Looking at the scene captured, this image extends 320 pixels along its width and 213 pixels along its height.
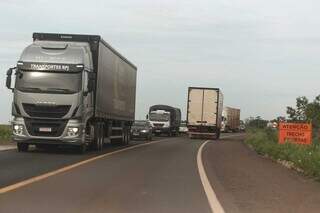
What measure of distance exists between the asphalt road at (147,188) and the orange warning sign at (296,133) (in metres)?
7.54

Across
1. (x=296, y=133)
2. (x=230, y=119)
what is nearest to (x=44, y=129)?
(x=296, y=133)

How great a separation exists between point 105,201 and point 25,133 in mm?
14034

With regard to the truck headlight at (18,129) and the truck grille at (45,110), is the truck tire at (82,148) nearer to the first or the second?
the truck grille at (45,110)

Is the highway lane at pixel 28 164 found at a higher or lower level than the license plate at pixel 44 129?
lower

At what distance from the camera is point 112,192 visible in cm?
1380

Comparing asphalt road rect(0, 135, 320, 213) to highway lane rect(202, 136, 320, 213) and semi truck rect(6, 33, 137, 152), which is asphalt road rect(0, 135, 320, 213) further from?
semi truck rect(6, 33, 137, 152)

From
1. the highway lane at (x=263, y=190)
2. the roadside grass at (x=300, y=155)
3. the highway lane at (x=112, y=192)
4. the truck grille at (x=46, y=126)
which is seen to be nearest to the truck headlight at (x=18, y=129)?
the truck grille at (x=46, y=126)

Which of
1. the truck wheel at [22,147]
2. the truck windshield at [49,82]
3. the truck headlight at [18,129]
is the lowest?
the truck wheel at [22,147]

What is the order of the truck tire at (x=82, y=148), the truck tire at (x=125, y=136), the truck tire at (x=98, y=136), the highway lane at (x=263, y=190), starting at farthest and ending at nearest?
the truck tire at (x=125, y=136), the truck tire at (x=98, y=136), the truck tire at (x=82, y=148), the highway lane at (x=263, y=190)

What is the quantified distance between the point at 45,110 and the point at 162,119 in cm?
4008

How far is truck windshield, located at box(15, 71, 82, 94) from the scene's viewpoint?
25.6 m

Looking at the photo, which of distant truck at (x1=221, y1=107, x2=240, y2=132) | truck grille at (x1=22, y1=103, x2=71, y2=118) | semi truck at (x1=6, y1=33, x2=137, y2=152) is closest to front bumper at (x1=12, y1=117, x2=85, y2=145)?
semi truck at (x1=6, y1=33, x2=137, y2=152)

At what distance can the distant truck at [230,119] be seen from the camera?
297 feet

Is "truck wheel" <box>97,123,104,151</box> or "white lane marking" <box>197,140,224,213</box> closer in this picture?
"white lane marking" <box>197,140,224,213</box>
